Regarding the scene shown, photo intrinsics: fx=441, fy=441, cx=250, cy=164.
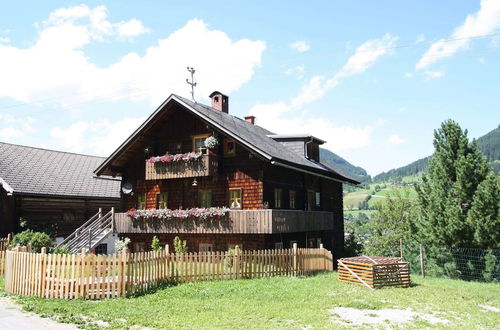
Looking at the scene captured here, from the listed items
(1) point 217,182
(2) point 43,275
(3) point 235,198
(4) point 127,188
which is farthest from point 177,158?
(2) point 43,275

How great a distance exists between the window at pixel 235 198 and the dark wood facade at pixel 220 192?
0.64ft

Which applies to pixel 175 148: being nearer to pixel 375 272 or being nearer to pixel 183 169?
pixel 183 169

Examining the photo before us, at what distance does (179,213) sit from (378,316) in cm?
1392

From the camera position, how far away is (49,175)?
30547mm


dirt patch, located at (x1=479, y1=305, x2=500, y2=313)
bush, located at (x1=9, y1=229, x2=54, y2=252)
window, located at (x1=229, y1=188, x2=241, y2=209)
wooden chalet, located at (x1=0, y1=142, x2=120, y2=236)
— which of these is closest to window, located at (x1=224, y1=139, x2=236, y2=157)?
window, located at (x1=229, y1=188, x2=241, y2=209)

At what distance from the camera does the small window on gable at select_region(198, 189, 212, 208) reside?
977 inches

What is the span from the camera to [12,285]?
14.6 m

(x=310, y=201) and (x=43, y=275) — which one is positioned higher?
(x=310, y=201)

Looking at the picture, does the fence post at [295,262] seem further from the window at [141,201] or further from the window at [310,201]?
the window at [141,201]

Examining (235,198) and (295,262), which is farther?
(235,198)

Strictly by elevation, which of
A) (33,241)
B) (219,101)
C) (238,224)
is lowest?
(33,241)

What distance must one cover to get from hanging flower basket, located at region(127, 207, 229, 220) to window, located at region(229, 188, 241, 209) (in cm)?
117

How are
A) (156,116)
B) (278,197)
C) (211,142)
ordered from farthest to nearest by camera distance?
1. (156,116)
2. (278,197)
3. (211,142)

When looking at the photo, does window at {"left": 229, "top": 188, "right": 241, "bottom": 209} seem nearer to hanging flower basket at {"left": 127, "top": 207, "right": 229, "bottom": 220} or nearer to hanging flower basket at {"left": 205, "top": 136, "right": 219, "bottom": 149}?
hanging flower basket at {"left": 127, "top": 207, "right": 229, "bottom": 220}
